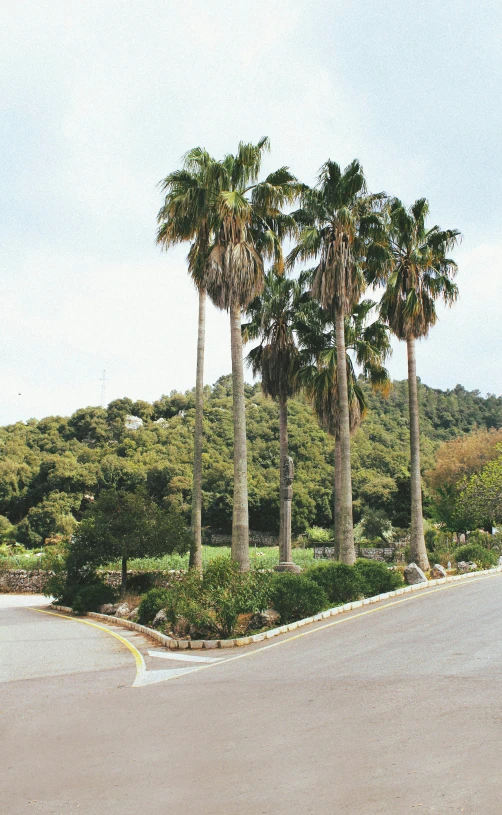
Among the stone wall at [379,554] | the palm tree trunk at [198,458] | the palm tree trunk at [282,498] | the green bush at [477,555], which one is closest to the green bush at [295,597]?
the palm tree trunk at [198,458]

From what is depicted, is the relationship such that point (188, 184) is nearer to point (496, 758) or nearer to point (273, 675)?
point (273, 675)

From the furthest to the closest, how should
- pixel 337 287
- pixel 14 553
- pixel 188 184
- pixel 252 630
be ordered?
pixel 14 553 → pixel 337 287 → pixel 188 184 → pixel 252 630

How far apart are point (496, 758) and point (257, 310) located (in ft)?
77.4

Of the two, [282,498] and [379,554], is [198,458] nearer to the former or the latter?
[282,498]

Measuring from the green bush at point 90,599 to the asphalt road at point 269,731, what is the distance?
960 centimetres

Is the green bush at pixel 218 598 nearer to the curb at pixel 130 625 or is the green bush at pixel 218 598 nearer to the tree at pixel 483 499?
the curb at pixel 130 625

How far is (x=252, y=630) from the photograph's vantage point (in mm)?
14992

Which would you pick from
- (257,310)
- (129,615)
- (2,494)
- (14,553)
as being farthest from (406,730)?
(2,494)

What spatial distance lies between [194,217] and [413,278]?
30.6ft

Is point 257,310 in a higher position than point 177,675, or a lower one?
higher

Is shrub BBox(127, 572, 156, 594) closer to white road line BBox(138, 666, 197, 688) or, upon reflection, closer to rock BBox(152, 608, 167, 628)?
rock BBox(152, 608, 167, 628)

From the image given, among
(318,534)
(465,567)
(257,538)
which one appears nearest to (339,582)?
(465,567)

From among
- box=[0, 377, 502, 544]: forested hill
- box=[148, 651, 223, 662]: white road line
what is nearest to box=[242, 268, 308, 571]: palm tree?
box=[148, 651, 223, 662]: white road line

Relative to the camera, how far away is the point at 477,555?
94.9 feet
